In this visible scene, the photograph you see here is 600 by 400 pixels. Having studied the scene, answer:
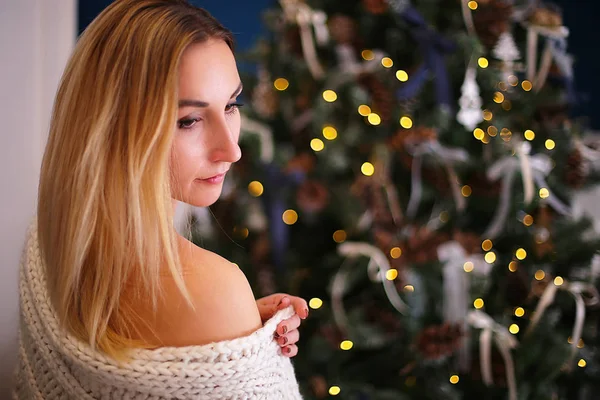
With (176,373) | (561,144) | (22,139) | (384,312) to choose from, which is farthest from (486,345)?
(22,139)

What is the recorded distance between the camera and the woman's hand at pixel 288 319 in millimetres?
830

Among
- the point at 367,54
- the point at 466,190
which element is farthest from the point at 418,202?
the point at 367,54

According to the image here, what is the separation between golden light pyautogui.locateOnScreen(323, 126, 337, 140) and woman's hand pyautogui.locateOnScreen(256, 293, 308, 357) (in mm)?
797

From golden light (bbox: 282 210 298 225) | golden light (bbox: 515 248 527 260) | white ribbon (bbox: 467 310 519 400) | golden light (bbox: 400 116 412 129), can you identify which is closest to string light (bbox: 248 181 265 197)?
golden light (bbox: 282 210 298 225)

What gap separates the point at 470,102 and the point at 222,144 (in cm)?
115

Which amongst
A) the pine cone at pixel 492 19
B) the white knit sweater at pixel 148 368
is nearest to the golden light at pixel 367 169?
the pine cone at pixel 492 19

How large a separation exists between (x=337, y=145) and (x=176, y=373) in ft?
3.53

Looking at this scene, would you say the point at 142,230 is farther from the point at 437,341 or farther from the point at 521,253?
the point at 521,253

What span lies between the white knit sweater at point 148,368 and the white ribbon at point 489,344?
101 centimetres

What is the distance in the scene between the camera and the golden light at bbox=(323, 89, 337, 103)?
1734 millimetres

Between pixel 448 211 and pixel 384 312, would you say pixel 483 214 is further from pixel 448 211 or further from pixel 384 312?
pixel 384 312

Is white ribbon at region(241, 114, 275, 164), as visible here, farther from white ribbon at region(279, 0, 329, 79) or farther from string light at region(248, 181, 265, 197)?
white ribbon at region(279, 0, 329, 79)

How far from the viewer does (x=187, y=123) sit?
0.79 meters

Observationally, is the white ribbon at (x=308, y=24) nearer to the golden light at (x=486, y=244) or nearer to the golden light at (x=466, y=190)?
the golden light at (x=466, y=190)
